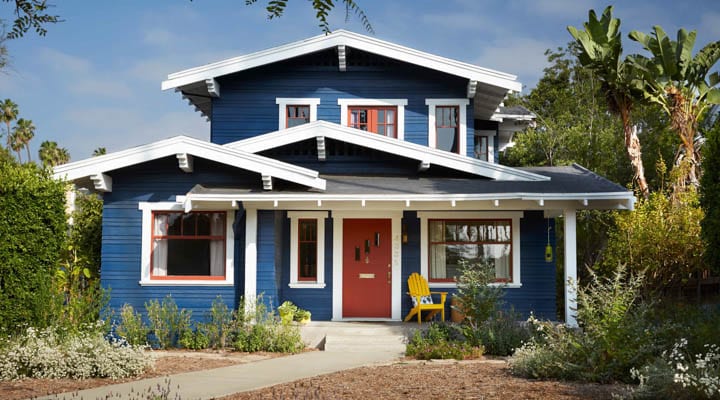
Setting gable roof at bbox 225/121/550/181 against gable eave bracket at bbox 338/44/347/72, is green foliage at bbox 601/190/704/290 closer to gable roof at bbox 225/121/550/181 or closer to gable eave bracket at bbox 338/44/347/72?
gable roof at bbox 225/121/550/181

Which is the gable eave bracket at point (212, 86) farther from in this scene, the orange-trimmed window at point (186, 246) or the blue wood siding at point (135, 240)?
the orange-trimmed window at point (186, 246)

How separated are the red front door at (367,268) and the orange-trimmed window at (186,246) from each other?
281cm

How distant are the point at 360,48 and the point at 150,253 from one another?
6.52 meters

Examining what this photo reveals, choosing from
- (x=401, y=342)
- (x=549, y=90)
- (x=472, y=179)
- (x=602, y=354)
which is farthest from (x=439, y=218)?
(x=549, y=90)

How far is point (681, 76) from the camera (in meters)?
19.5

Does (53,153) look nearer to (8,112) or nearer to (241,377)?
(8,112)

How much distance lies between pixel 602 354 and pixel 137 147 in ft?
29.1

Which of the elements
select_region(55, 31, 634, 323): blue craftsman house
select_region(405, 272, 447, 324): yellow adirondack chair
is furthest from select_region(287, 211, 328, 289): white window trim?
select_region(405, 272, 447, 324): yellow adirondack chair

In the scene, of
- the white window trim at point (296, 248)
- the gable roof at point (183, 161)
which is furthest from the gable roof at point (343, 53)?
the white window trim at point (296, 248)

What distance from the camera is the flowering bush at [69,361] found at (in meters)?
9.77

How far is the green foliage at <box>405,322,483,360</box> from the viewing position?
37.8ft

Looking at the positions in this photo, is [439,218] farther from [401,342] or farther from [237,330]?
[237,330]

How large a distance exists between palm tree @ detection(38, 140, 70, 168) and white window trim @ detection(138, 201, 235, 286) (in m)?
29.8

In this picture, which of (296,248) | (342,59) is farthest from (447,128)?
(296,248)
